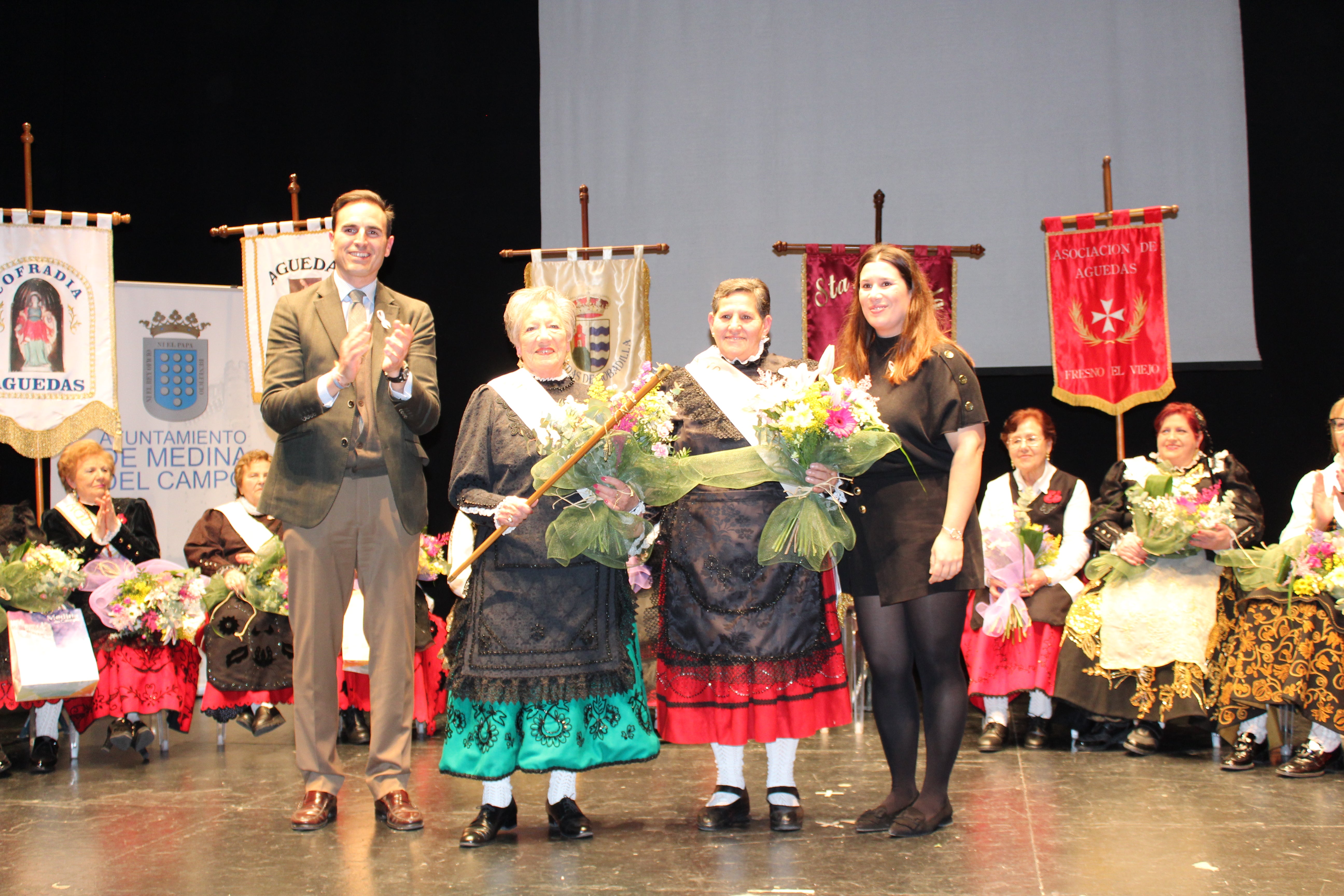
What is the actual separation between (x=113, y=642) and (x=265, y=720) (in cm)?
65

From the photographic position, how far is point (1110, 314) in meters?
5.33

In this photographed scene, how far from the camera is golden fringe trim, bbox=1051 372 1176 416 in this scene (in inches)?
205

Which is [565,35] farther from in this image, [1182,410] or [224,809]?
[224,809]

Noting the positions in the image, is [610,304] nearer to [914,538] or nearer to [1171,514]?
[1171,514]

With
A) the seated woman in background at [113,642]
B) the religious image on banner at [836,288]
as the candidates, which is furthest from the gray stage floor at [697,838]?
the religious image on banner at [836,288]

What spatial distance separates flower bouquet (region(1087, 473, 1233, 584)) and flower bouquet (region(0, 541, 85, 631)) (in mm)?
3871

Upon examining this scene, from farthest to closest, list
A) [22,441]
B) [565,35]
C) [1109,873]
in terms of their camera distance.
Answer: [565,35], [22,441], [1109,873]

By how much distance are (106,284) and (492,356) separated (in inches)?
78.4

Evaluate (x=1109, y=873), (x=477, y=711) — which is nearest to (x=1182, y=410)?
(x=1109, y=873)

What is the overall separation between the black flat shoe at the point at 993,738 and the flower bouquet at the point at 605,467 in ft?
6.68

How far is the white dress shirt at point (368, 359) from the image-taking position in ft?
9.20

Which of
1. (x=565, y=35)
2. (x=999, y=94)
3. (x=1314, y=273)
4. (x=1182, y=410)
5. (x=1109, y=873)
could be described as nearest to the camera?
(x=1109, y=873)

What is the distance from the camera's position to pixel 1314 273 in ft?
17.7

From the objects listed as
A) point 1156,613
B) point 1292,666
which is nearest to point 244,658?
point 1156,613
